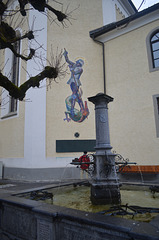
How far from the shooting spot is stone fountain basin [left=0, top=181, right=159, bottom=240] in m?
2.06

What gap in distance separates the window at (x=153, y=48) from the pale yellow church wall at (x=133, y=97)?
214 millimetres

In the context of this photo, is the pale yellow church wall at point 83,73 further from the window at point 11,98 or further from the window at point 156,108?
the window at point 156,108

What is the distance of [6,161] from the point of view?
35.6 ft

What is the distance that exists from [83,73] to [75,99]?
5.60 ft

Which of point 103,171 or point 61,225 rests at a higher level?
point 103,171

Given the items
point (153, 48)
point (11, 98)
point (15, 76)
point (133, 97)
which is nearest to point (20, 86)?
point (133, 97)

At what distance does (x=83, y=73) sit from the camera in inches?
446

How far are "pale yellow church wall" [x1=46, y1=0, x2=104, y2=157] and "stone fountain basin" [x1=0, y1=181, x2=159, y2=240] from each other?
21.8 feet

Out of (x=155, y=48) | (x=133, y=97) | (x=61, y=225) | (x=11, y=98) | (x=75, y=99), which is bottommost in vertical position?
(x=61, y=225)

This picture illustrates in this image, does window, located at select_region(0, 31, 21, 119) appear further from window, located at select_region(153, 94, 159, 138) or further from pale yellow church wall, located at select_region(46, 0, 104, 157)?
window, located at select_region(153, 94, 159, 138)

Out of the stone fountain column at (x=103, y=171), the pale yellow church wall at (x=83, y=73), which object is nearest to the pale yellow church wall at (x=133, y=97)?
the pale yellow church wall at (x=83, y=73)

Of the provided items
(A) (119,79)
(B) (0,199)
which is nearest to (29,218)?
(B) (0,199)

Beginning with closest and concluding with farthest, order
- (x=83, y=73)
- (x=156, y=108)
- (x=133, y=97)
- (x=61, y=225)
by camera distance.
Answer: (x=61, y=225) < (x=156, y=108) < (x=133, y=97) < (x=83, y=73)

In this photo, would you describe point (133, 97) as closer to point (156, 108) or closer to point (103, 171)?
point (156, 108)
